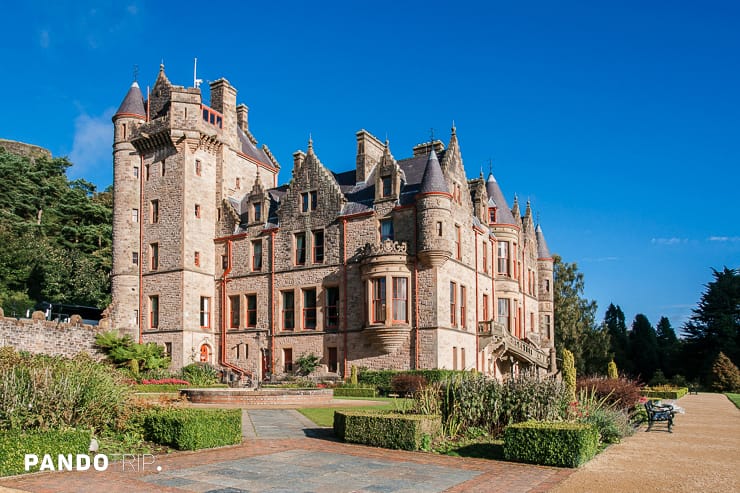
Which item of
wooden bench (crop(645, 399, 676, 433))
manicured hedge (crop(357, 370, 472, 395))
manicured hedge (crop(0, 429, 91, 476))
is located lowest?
manicured hedge (crop(357, 370, 472, 395))

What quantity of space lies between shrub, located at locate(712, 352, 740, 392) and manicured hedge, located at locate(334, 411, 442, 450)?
4316 centimetres

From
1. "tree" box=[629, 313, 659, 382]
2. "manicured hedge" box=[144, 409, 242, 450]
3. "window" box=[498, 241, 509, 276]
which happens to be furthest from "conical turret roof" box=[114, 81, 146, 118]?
"tree" box=[629, 313, 659, 382]

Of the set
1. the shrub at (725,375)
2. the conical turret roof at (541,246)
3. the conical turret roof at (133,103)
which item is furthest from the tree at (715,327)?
the conical turret roof at (133,103)

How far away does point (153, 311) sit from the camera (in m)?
40.8

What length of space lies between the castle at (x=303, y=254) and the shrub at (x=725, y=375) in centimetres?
1534

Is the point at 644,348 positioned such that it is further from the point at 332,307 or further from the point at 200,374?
the point at 200,374

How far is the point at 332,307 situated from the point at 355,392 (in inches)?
285

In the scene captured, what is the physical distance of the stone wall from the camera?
3438cm

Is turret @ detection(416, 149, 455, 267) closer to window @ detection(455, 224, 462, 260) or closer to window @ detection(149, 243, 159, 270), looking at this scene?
window @ detection(455, 224, 462, 260)

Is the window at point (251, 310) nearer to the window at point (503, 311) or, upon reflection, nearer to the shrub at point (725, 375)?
the window at point (503, 311)

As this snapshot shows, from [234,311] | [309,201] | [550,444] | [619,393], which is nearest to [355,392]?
[309,201]

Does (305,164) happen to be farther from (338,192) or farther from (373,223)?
(373,223)

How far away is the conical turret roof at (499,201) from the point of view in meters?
43.8

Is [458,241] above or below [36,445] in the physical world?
above
